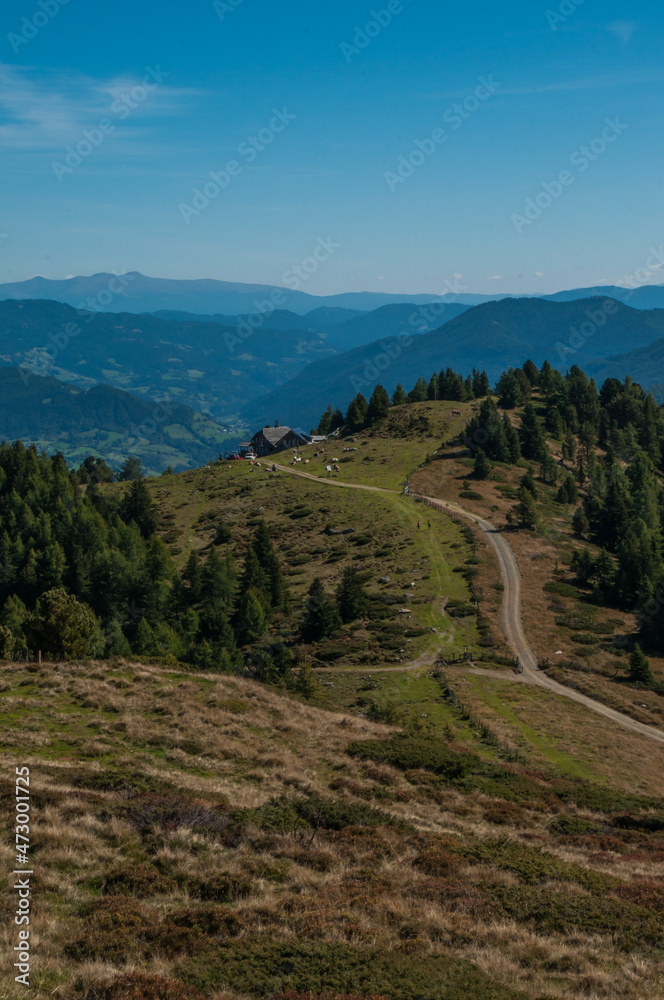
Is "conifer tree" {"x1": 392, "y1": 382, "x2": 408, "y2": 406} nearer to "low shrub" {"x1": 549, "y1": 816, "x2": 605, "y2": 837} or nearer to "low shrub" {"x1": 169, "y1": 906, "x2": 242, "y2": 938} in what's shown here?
"low shrub" {"x1": 549, "y1": 816, "x2": 605, "y2": 837}

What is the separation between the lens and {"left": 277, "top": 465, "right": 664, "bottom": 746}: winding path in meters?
51.7

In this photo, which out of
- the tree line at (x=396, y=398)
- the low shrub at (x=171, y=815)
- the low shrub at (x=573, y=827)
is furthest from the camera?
the tree line at (x=396, y=398)

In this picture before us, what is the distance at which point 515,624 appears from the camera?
72750 millimetres

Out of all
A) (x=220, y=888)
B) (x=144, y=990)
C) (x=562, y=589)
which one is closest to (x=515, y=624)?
(x=562, y=589)

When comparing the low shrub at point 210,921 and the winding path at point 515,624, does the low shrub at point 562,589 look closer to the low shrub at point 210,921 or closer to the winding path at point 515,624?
the winding path at point 515,624

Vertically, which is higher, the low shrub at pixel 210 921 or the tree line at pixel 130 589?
the low shrub at pixel 210 921

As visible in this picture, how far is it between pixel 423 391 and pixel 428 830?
162279 millimetres

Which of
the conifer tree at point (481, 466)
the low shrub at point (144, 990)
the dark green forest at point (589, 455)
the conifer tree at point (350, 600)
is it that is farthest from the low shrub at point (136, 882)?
the conifer tree at point (481, 466)

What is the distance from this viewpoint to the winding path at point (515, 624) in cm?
5172

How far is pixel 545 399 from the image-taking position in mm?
164875

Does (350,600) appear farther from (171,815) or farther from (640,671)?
(171,815)

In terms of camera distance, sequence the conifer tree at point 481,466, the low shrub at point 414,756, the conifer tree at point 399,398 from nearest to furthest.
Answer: the low shrub at point 414,756 < the conifer tree at point 481,466 < the conifer tree at point 399,398

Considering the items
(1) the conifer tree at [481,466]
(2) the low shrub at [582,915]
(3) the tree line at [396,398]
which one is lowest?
(2) the low shrub at [582,915]

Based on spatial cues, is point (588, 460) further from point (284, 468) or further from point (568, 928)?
point (568, 928)
